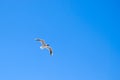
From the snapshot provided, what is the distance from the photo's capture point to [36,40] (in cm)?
236

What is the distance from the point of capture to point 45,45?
235 cm

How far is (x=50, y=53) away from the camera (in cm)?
243

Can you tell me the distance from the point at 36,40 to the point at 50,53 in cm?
22

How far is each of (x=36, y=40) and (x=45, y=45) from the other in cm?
11

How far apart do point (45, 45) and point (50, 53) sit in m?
0.13
